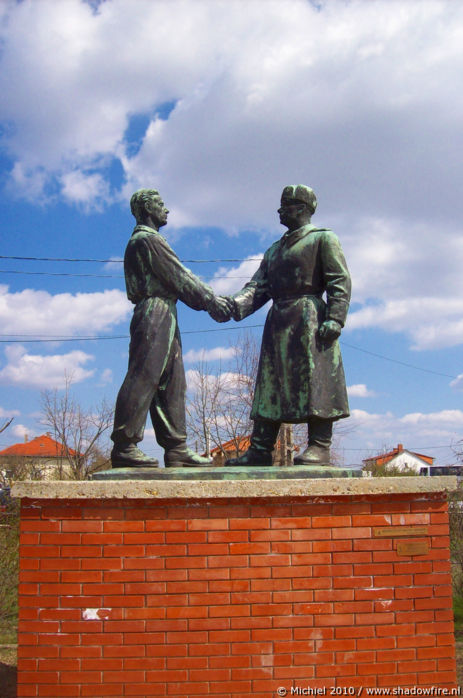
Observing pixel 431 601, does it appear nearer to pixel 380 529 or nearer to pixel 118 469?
pixel 380 529

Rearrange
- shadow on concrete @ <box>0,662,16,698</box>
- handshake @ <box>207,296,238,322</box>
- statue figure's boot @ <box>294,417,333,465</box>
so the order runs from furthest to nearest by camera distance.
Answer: shadow on concrete @ <box>0,662,16,698</box>, handshake @ <box>207,296,238,322</box>, statue figure's boot @ <box>294,417,333,465</box>

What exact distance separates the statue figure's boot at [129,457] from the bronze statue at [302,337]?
2.48 feet

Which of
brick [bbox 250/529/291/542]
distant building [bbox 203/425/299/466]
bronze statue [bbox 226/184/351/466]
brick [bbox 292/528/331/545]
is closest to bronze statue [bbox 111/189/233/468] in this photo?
bronze statue [bbox 226/184/351/466]

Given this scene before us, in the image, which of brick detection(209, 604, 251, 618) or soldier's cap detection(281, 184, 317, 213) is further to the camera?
soldier's cap detection(281, 184, 317, 213)

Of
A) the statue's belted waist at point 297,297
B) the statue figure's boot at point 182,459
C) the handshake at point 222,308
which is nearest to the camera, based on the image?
the statue figure's boot at point 182,459

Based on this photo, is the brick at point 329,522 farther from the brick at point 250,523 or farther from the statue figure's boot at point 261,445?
the statue figure's boot at point 261,445

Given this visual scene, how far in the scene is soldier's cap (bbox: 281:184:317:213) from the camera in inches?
204

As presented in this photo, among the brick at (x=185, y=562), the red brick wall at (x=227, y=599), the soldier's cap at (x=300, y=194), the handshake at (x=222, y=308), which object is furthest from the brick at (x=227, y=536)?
the soldier's cap at (x=300, y=194)

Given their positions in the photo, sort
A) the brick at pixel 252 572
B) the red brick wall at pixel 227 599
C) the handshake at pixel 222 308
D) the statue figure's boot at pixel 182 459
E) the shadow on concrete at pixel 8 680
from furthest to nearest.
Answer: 1. the shadow on concrete at pixel 8 680
2. the handshake at pixel 222 308
3. the statue figure's boot at pixel 182 459
4. the brick at pixel 252 572
5. the red brick wall at pixel 227 599

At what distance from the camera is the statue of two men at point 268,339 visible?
4758 mm

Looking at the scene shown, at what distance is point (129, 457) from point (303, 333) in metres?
1.55

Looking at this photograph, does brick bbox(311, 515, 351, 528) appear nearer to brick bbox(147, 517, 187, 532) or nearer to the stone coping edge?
the stone coping edge

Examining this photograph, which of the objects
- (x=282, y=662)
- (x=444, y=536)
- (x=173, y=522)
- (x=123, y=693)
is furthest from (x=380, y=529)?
(x=123, y=693)

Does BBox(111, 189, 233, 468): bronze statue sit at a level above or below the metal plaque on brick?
above
